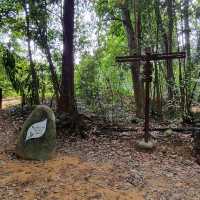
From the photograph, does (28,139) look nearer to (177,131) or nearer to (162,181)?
(162,181)

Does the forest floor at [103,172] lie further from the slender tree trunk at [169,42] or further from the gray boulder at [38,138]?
the slender tree trunk at [169,42]

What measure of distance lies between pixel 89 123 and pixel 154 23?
15.6 ft

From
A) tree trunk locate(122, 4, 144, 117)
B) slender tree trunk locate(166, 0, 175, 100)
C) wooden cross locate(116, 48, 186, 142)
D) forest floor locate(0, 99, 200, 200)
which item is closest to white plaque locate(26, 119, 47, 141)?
forest floor locate(0, 99, 200, 200)

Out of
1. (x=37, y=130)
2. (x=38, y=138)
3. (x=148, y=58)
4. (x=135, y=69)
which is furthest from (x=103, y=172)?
(x=135, y=69)

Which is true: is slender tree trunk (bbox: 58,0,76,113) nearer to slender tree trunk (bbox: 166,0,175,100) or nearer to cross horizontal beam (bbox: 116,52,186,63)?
cross horizontal beam (bbox: 116,52,186,63)

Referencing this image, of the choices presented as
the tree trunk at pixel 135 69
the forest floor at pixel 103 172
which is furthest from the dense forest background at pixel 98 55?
the forest floor at pixel 103 172

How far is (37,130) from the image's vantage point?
19.2 feet

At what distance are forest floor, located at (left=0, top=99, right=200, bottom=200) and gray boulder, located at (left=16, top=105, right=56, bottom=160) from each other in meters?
0.16

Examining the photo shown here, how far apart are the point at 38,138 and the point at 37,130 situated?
0.17 metres

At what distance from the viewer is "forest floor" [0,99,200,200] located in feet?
14.8

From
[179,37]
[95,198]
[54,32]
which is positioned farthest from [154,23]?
[95,198]

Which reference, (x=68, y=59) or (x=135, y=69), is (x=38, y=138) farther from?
(x=135, y=69)

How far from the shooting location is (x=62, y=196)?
436 centimetres

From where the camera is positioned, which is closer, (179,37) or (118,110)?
(118,110)
